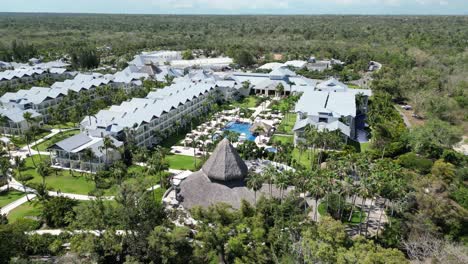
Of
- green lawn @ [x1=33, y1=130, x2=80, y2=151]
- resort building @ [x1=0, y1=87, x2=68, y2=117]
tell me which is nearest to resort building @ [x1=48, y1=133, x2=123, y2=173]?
green lawn @ [x1=33, y1=130, x2=80, y2=151]

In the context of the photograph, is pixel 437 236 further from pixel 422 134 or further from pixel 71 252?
pixel 71 252

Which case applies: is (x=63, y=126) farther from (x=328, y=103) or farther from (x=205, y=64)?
(x=205, y=64)

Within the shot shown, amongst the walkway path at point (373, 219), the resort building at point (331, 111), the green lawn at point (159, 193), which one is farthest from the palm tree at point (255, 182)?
the resort building at point (331, 111)

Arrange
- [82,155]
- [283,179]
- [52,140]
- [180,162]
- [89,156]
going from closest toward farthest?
[283,179] → [89,156] → [82,155] → [180,162] → [52,140]

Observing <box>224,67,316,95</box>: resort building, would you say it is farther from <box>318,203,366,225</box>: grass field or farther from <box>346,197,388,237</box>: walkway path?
<box>318,203,366,225</box>: grass field

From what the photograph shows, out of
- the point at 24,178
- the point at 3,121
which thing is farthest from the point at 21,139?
the point at 24,178

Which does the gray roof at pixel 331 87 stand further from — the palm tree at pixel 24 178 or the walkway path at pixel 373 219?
the palm tree at pixel 24 178

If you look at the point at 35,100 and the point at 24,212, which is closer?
the point at 24,212
